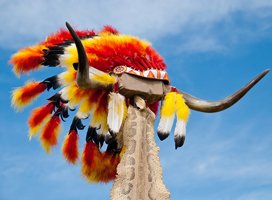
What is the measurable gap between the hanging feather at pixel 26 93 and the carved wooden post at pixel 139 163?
1.33 metres

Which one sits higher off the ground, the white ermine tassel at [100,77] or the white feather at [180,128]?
the white ermine tassel at [100,77]

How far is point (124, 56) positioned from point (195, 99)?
111 cm

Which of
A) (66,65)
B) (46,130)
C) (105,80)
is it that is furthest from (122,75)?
(46,130)

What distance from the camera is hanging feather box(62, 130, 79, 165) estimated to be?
5.18 m

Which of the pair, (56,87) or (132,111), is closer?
(132,111)

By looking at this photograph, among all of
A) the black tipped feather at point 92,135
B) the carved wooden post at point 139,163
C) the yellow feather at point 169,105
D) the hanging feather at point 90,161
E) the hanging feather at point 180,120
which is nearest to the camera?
the carved wooden post at point 139,163

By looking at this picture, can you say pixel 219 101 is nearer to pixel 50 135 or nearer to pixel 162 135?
pixel 162 135

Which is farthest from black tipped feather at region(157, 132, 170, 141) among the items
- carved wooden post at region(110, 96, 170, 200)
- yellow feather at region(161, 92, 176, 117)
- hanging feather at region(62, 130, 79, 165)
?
hanging feather at region(62, 130, 79, 165)

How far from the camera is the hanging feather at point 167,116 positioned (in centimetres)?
438

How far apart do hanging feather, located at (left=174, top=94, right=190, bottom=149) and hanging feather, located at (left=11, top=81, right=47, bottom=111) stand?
1815 mm

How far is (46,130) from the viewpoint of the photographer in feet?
16.9

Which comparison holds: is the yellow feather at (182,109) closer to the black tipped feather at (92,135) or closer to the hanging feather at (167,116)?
the hanging feather at (167,116)

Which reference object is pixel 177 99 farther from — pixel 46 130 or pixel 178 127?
pixel 46 130

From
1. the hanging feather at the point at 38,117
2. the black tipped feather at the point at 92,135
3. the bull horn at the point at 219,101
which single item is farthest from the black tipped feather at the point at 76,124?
the bull horn at the point at 219,101
